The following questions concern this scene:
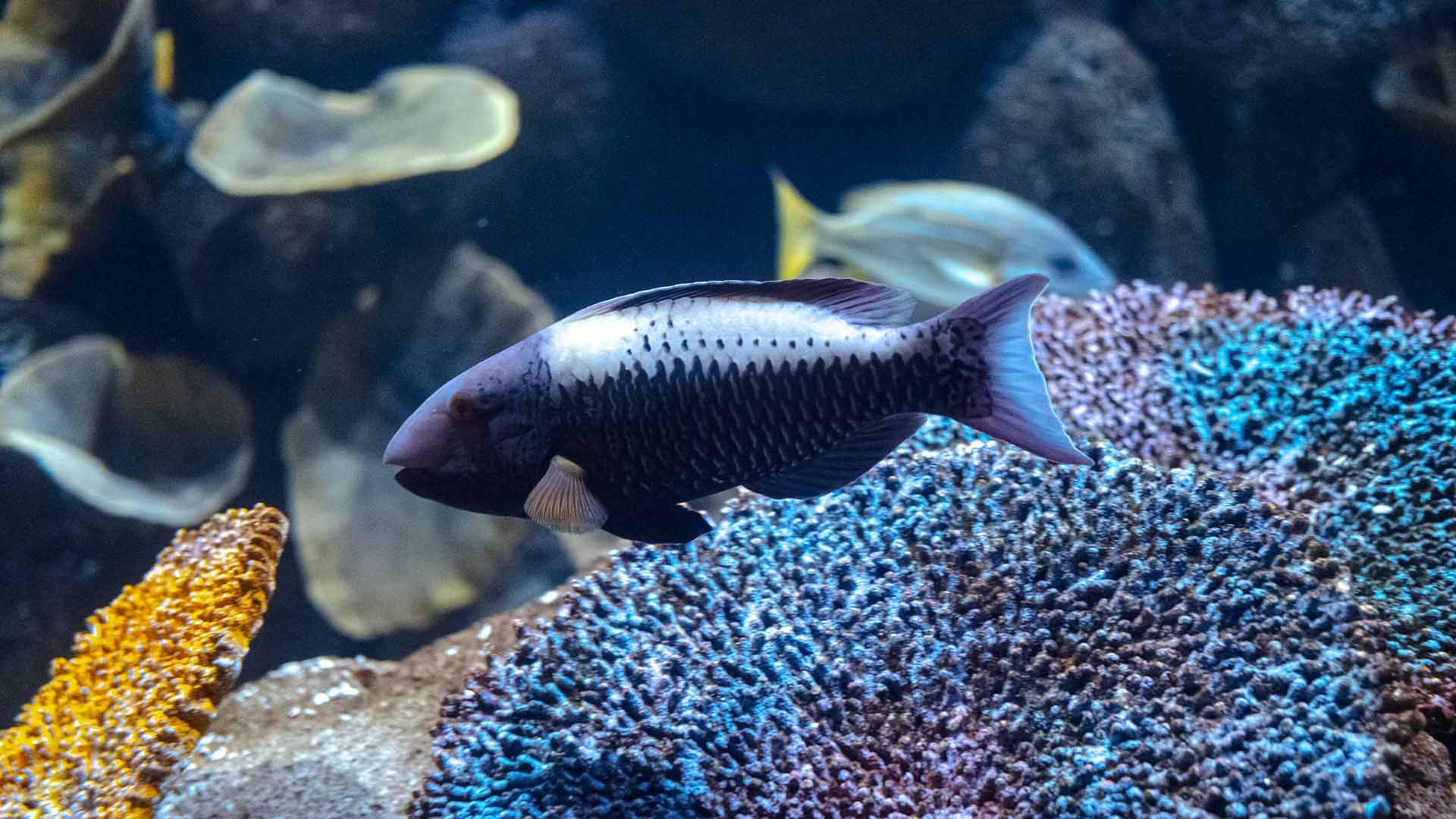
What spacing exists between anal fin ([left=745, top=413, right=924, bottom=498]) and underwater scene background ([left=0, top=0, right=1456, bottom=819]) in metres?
0.26

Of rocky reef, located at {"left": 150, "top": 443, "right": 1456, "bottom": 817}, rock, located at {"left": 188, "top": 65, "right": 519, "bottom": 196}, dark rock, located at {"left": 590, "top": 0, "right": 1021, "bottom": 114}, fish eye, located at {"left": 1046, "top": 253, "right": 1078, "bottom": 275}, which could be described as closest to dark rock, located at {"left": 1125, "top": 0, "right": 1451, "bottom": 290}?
dark rock, located at {"left": 590, "top": 0, "right": 1021, "bottom": 114}

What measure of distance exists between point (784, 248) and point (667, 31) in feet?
6.42

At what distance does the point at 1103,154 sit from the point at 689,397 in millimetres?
5044

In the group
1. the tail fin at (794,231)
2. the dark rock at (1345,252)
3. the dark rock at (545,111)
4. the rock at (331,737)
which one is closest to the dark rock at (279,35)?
the dark rock at (545,111)

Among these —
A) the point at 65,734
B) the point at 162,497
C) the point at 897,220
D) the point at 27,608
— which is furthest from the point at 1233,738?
the point at 162,497

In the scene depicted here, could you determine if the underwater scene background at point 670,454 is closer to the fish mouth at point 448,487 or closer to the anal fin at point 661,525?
the anal fin at point 661,525

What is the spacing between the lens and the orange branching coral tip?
196 centimetres

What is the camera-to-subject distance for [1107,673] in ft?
5.87

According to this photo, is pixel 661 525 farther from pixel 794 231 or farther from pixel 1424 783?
pixel 794 231

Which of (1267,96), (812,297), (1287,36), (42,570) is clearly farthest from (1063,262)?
(42,570)

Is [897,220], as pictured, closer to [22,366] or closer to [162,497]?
[162,497]

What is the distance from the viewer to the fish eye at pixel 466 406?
61.6 inches

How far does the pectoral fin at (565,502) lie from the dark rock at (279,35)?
197 inches

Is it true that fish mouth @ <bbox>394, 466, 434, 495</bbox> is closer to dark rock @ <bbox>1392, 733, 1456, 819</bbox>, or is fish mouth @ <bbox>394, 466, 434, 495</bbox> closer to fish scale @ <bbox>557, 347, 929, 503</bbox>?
fish scale @ <bbox>557, 347, 929, 503</bbox>
